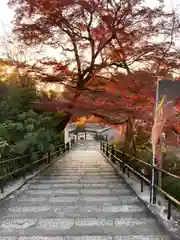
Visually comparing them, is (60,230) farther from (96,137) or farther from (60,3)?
(96,137)

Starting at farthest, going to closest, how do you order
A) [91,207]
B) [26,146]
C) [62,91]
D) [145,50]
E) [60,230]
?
[62,91] → [145,50] → [26,146] → [91,207] → [60,230]

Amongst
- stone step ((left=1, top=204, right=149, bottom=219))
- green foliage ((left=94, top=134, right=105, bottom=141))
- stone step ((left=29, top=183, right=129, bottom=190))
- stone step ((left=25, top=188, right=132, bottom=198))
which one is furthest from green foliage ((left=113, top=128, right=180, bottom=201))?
green foliage ((left=94, top=134, right=105, bottom=141))

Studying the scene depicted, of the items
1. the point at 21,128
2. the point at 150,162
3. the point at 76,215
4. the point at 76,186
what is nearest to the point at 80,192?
the point at 76,186

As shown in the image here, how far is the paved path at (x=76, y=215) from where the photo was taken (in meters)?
3.28

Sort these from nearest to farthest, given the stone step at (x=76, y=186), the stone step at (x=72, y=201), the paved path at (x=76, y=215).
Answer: the paved path at (x=76, y=215) → the stone step at (x=72, y=201) → the stone step at (x=76, y=186)

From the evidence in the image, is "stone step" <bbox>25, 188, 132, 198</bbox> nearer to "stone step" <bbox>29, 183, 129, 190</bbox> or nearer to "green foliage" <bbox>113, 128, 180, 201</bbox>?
"stone step" <bbox>29, 183, 129, 190</bbox>

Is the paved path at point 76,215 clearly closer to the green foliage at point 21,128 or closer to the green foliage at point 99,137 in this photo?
the green foliage at point 21,128

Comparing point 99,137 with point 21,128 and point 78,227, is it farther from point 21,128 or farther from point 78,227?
point 78,227

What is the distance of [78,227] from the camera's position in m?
3.53

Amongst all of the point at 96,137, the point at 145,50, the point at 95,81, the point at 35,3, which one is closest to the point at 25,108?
the point at 95,81

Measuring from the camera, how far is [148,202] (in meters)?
4.57

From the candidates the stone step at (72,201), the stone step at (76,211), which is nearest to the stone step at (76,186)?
the stone step at (72,201)

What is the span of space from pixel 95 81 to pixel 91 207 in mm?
5832

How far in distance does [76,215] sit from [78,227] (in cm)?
52
